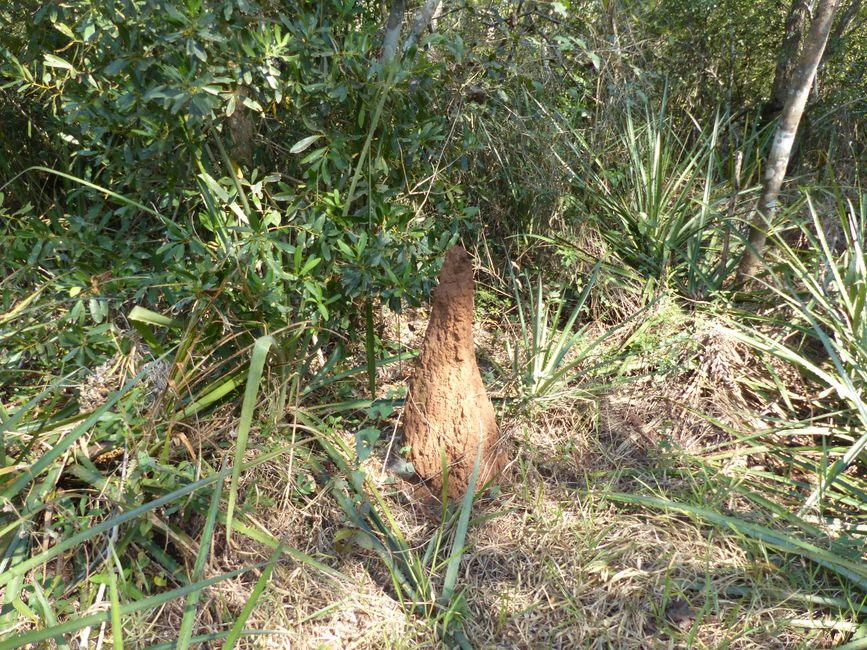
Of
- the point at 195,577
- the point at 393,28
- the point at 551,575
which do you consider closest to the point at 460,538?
the point at 551,575

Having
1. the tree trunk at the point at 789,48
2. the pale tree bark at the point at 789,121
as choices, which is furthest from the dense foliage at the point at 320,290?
the tree trunk at the point at 789,48

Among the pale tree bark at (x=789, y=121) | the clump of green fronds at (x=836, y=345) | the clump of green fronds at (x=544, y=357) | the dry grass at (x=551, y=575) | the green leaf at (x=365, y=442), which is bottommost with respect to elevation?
the dry grass at (x=551, y=575)

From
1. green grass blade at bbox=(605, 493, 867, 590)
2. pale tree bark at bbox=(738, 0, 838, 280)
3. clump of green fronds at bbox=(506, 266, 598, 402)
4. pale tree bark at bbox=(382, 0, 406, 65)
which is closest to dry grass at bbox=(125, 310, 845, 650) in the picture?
green grass blade at bbox=(605, 493, 867, 590)

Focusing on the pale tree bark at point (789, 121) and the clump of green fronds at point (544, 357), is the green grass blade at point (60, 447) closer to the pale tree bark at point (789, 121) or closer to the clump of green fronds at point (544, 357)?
the clump of green fronds at point (544, 357)

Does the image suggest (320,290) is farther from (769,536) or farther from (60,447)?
(769,536)

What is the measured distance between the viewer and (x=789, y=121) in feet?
10.9

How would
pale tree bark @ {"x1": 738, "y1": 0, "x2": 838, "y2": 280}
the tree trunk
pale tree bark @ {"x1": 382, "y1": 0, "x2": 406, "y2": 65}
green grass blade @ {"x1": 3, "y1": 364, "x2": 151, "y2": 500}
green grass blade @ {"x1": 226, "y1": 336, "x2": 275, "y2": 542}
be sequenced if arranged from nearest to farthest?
green grass blade @ {"x1": 226, "y1": 336, "x2": 275, "y2": 542} → green grass blade @ {"x1": 3, "y1": 364, "x2": 151, "y2": 500} → pale tree bark @ {"x1": 382, "y1": 0, "x2": 406, "y2": 65} → pale tree bark @ {"x1": 738, "y1": 0, "x2": 838, "y2": 280} → the tree trunk

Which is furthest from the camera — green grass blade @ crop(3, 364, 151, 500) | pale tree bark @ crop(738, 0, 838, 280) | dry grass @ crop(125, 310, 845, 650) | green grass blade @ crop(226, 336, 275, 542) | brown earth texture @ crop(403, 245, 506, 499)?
pale tree bark @ crop(738, 0, 838, 280)

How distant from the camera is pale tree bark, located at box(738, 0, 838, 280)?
10.2 ft

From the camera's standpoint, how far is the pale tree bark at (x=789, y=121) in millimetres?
3100

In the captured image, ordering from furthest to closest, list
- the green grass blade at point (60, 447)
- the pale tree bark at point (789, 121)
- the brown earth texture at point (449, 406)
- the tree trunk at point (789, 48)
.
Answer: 1. the tree trunk at point (789, 48)
2. the pale tree bark at point (789, 121)
3. the brown earth texture at point (449, 406)
4. the green grass blade at point (60, 447)

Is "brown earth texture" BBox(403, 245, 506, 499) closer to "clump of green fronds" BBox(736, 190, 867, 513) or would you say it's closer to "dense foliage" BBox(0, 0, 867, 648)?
"dense foliage" BBox(0, 0, 867, 648)

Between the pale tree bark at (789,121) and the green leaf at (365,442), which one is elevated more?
the pale tree bark at (789,121)

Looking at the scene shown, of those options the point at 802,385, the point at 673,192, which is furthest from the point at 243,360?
the point at 673,192
